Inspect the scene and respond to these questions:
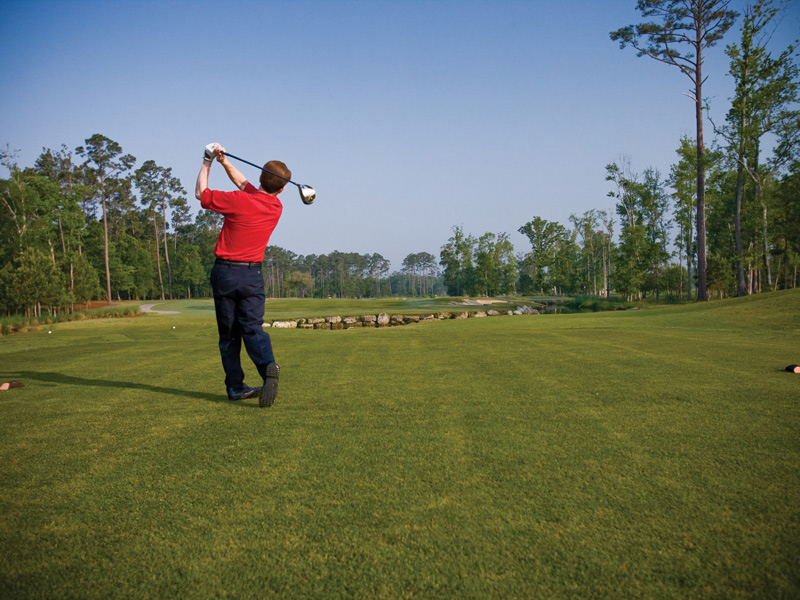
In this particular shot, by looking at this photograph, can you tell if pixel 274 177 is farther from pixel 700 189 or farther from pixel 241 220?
pixel 700 189

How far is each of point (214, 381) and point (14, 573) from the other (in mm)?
3872

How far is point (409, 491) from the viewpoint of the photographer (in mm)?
2385

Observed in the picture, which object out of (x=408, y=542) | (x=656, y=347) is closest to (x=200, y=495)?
(x=408, y=542)

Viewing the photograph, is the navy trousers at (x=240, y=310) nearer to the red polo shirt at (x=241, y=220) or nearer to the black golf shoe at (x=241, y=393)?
the red polo shirt at (x=241, y=220)

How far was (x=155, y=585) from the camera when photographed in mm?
1685

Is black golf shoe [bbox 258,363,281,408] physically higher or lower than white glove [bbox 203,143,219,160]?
lower

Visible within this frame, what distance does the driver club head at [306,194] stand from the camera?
5.03m

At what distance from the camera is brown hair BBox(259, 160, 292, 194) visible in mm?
4581

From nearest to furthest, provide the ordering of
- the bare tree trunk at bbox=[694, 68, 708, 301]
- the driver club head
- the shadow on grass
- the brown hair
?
the brown hair
the shadow on grass
the driver club head
the bare tree trunk at bbox=[694, 68, 708, 301]

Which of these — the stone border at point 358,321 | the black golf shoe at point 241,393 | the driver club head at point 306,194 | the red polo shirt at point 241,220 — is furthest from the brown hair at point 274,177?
the stone border at point 358,321

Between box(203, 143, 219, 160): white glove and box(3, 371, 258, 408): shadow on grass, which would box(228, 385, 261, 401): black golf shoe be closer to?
box(3, 371, 258, 408): shadow on grass

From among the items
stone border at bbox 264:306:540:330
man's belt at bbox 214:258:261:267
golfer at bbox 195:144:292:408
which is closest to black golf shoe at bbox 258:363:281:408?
golfer at bbox 195:144:292:408

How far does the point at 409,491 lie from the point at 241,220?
3.12 m

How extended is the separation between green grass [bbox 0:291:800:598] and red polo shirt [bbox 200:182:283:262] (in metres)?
1.46
